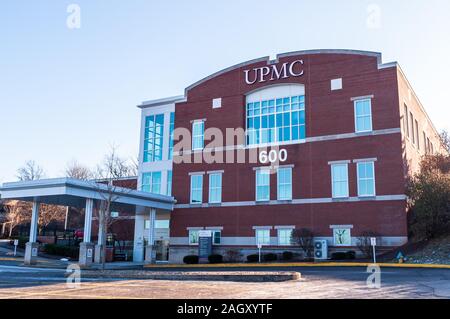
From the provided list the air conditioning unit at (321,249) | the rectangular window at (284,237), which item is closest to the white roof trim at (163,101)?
the rectangular window at (284,237)

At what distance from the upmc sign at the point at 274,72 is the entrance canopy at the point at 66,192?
13265mm

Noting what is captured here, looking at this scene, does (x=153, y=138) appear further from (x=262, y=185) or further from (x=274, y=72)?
(x=274, y=72)

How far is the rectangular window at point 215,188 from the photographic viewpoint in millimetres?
40281

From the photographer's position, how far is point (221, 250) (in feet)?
127

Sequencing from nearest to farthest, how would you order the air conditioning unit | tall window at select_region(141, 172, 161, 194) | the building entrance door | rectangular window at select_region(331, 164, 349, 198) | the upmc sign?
the air conditioning unit < rectangular window at select_region(331, 164, 349, 198) < the upmc sign < the building entrance door < tall window at select_region(141, 172, 161, 194)

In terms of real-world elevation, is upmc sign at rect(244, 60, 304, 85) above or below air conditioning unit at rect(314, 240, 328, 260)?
above

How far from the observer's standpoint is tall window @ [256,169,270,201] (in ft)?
125

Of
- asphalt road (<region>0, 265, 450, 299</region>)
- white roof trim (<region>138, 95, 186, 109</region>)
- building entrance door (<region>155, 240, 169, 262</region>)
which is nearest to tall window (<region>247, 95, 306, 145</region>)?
white roof trim (<region>138, 95, 186, 109</region>)

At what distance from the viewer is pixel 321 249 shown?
110 feet

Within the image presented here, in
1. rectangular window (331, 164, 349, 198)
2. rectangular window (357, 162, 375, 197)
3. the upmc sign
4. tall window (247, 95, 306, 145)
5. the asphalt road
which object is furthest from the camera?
the upmc sign

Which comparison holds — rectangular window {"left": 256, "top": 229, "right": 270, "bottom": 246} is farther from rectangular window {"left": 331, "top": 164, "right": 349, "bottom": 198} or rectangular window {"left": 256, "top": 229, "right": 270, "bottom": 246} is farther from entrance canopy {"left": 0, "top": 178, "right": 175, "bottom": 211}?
entrance canopy {"left": 0, "top": 178, "right": 175, "bottom": 211}

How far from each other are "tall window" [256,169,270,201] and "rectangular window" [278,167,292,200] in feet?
3.36
